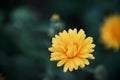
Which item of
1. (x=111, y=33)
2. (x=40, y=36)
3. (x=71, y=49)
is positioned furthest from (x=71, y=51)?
(x=40, y=36)

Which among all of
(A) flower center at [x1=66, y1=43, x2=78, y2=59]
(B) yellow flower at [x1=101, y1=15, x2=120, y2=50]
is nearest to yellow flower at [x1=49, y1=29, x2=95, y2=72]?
(A) flower center at [x1=66, y1=43, x2=78, y2=59]

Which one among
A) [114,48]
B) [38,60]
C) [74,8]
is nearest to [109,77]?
[114,48]

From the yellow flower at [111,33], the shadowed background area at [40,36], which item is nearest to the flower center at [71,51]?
the shadowed background area at [40,36]

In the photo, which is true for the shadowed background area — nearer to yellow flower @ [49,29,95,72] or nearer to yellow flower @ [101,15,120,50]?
yellow flower @ [101,15,120,50]

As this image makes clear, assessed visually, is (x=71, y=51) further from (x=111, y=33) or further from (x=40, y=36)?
(x=40, y=36)

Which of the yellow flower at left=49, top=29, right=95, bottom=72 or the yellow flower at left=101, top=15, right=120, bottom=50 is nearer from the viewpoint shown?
the yellow flower at left=49, top=29, right=95, bottom=72

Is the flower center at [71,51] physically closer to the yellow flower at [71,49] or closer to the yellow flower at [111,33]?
the yellow flower at [71,49]
